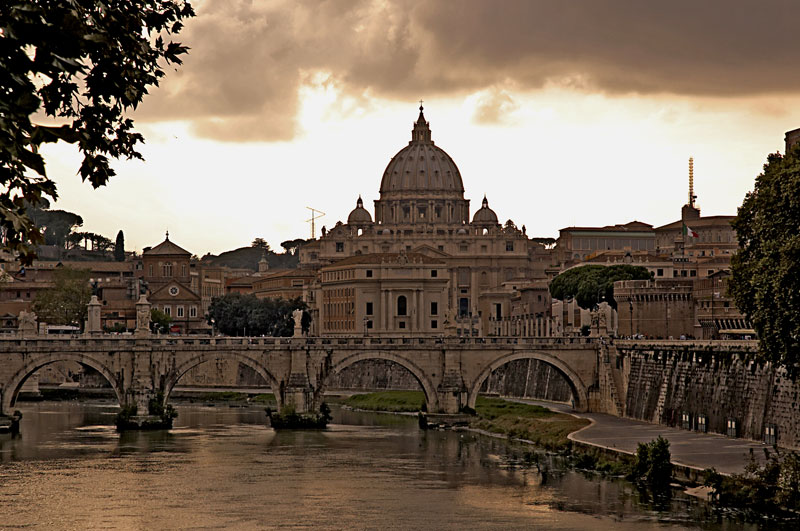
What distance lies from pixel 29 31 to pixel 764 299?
98.8ft

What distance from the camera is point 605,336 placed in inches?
2761

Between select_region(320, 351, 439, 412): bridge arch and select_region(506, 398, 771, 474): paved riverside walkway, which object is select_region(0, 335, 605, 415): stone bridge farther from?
select_region(506, 398, 771, 474): paved riverside walkway

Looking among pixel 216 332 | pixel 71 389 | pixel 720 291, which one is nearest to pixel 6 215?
pixel 720 291

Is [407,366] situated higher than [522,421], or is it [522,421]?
[407,366]

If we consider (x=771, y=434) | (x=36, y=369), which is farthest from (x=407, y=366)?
(x=771, y=434)

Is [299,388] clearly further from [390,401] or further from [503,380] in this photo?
[503,380]

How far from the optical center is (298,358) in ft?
227

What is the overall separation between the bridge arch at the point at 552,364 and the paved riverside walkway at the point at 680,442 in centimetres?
370

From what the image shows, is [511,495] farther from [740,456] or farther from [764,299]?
[764,299]

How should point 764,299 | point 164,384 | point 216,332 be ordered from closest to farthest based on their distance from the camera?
point 764,299 < point 164,384 < point 216,332

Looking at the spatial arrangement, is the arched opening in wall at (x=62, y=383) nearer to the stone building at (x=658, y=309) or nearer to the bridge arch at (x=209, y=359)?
the bridge arch at (x=209, y=359)

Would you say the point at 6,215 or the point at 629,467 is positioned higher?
the point at 6,215

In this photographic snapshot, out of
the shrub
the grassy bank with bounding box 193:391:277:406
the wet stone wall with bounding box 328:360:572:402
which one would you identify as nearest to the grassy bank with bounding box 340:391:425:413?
the wet stone wall with bounding box 328:360:572:402

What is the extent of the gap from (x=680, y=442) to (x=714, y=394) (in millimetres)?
3631
